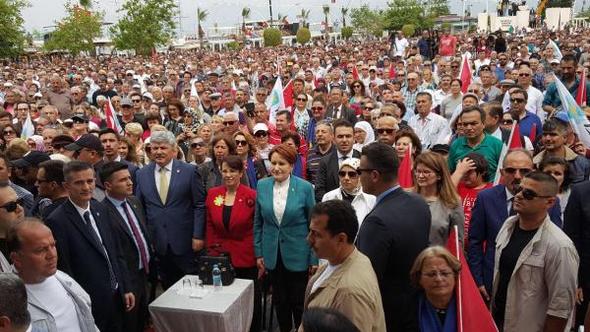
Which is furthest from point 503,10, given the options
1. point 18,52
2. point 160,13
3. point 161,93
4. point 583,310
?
point 583,310

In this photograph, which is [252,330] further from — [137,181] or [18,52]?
[18,52]

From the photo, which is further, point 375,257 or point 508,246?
point 508,246

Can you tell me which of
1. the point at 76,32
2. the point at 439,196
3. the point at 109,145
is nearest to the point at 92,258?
the point at 109,145

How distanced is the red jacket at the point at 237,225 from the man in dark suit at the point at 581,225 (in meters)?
2.68

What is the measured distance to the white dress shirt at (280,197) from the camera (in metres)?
5.12

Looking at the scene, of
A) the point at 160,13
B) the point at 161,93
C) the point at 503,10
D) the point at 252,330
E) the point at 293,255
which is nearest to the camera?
the point at 293,255

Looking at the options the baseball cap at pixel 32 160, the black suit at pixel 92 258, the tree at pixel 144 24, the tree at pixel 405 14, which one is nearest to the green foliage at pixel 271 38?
the tree at pixel 405 14

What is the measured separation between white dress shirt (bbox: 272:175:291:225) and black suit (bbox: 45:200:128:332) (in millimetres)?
1410

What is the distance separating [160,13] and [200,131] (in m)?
22.6

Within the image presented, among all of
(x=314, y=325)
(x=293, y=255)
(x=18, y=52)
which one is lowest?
(x=293, y=255)

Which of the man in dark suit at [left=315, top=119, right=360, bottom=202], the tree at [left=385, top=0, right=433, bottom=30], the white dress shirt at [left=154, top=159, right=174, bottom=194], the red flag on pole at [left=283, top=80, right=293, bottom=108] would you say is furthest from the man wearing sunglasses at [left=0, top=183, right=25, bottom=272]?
the tree at [left=385, top=0, right=433, bottom=30]

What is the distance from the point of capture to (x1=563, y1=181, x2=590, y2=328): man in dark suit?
170 inches

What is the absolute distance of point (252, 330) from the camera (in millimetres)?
5559

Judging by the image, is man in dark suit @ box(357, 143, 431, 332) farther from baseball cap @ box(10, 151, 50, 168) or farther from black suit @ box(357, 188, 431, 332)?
baseball cap @ box(10, 151, 50, 168)
